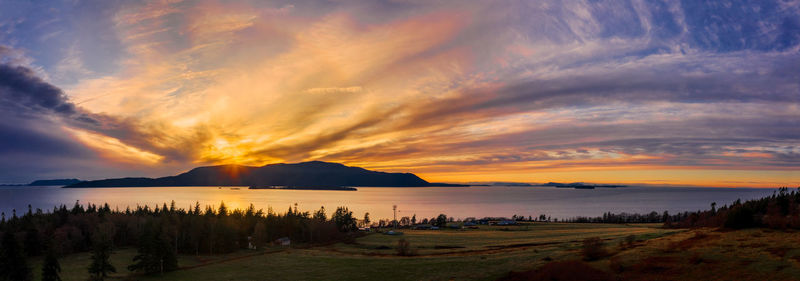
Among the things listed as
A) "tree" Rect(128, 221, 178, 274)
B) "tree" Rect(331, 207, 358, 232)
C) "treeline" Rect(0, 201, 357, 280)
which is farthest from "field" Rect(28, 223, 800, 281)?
"tree" Rect(331, 207, 358, 232)

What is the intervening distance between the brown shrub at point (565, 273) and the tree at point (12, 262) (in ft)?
232

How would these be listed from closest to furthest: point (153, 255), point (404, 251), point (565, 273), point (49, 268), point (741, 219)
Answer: point (565, 273), point (741, 219), point (49, 268), point (153, 255), point (404, 251)

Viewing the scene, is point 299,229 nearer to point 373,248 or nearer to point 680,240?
point 373,248

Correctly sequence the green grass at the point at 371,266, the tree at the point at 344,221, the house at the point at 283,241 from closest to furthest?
the green grass at the point at 371,266 < the house at the point at 283,241 < the tree at the point at 344,221

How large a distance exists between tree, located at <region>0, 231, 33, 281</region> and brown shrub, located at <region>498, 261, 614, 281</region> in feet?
232

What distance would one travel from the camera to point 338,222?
147 m

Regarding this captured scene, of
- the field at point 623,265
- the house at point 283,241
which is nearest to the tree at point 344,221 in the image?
the house at point 283,241

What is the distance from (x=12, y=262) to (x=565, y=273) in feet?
255

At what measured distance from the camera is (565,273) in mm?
37812

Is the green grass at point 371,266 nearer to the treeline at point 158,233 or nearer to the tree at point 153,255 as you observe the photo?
the tree at point 153,255

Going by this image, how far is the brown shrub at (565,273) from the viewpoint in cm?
3688

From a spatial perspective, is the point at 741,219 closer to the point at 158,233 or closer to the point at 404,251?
the point at 404,251

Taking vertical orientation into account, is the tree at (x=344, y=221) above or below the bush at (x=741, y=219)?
below

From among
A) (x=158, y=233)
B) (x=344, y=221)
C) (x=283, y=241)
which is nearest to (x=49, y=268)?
(x=158, y=233)
